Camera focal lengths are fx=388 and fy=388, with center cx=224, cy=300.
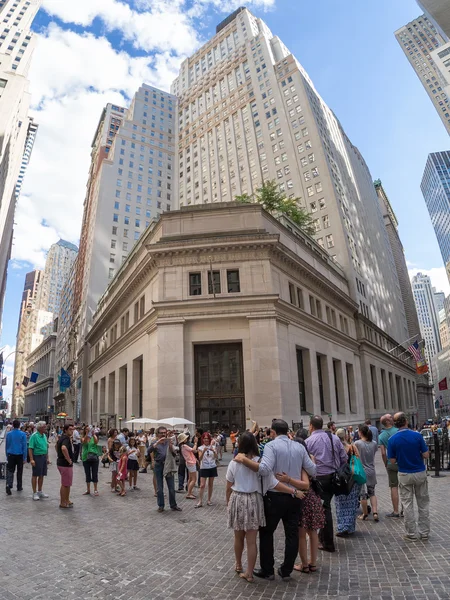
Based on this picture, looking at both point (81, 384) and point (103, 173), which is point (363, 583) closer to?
point (81, 384)

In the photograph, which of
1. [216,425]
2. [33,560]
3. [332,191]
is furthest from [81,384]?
[33,560]

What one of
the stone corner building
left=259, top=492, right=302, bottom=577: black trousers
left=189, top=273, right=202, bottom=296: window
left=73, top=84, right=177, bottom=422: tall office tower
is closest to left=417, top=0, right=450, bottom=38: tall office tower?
the stone corner building

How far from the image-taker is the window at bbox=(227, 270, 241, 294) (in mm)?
27922

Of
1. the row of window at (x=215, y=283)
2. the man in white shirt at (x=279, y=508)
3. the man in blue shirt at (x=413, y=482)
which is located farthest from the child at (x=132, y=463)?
the row of window at (x=215, y=283)

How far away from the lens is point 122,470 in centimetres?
1233

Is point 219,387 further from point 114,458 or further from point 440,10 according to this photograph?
point 440,10

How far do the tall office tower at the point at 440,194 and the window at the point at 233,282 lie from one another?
170 metres

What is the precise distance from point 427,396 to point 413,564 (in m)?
91.3

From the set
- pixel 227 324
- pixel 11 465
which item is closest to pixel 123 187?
pixel 227 324

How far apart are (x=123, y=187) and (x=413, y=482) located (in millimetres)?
83461

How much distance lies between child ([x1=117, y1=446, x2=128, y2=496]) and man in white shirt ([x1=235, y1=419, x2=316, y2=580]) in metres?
7.81

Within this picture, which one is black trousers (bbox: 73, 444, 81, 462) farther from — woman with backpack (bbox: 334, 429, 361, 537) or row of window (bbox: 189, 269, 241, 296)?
woman with backpack (bbox: 334, 429, 361, 537)

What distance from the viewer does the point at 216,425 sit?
2609 cm

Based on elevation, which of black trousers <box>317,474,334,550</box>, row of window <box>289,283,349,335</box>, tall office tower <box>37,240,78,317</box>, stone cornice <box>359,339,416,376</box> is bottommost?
black trousers <box>317,474,334,550</box>
